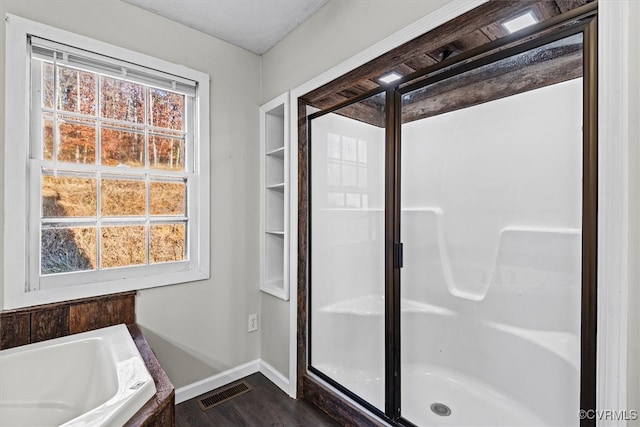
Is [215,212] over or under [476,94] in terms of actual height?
under

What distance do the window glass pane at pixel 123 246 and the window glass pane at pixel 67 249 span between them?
0.18ft

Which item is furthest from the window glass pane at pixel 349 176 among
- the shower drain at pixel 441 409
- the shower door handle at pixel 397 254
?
the shower drain at pixel 441 409

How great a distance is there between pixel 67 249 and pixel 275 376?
157 centimetres

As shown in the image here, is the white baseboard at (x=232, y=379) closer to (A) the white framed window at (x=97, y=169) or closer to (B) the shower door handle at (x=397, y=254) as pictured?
(A) the white framed window at (x=97, y=169)

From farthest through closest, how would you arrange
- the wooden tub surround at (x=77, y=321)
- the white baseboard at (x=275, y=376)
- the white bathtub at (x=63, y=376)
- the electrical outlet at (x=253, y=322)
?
1. the electrical outlet at (x=253, y=322)
2. the white baseboard at (x=275, y=376)
3. the wooden tub surround at (x=77, y=321)
4. the white bathtub at (x=63, y=376)

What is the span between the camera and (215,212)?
225 cm

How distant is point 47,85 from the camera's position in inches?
66.9

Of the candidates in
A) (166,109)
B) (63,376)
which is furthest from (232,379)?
(166,109)

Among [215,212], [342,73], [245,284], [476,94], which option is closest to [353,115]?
[342,73]

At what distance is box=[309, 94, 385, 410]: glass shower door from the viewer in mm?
1967

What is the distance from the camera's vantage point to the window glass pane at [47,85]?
169cm

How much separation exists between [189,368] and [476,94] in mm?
2542

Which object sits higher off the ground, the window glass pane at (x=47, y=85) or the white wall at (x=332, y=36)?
the white wall at (x=332, y=36)

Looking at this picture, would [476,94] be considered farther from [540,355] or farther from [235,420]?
[235,420]
